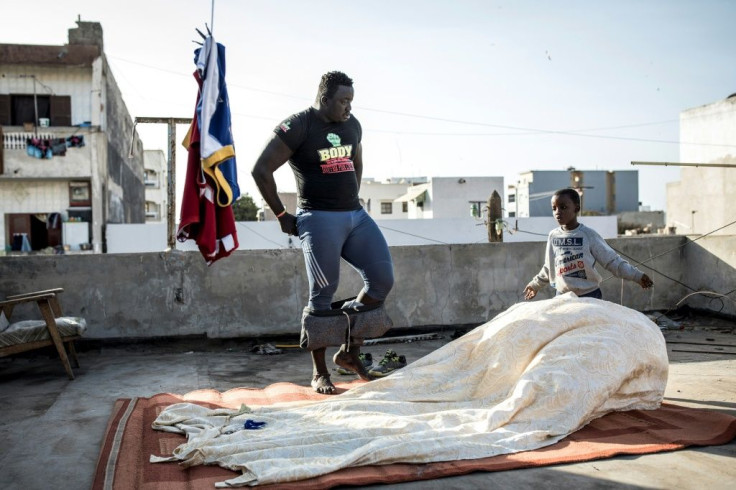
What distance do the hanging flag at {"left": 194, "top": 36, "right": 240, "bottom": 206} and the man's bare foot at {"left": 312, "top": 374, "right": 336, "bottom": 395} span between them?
1564 mm

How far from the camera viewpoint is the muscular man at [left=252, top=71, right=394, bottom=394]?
16.1 feet

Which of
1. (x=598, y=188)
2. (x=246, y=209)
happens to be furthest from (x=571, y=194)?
(x=598, y=188)

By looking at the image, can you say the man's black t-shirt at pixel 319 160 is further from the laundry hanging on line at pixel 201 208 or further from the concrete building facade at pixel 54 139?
the concrete building facade at pixel 54 139

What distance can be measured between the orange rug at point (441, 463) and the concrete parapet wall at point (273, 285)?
122 inches

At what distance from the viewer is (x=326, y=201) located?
500 cm

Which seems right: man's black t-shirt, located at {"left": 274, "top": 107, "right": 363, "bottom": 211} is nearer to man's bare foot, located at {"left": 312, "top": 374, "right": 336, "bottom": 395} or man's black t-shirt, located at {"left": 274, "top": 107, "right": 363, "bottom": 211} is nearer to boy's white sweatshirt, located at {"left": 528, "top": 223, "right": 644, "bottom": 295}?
man's bare foot, located at {"left": 312, "top": 374, "right": 336, "bottom": 395}

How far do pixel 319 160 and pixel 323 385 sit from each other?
1.66 metres

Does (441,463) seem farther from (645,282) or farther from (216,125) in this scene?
(216,125)

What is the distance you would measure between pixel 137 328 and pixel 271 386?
274 centimetres

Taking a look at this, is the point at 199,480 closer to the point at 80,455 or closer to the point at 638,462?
the point at 80,455

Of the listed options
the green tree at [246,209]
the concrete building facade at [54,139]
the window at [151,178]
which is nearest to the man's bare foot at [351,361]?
the concrete building facade at [54,139]

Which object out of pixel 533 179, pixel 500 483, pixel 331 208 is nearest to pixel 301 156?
pixel 331 208

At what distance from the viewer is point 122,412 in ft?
13.7

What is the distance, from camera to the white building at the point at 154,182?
239 ft
